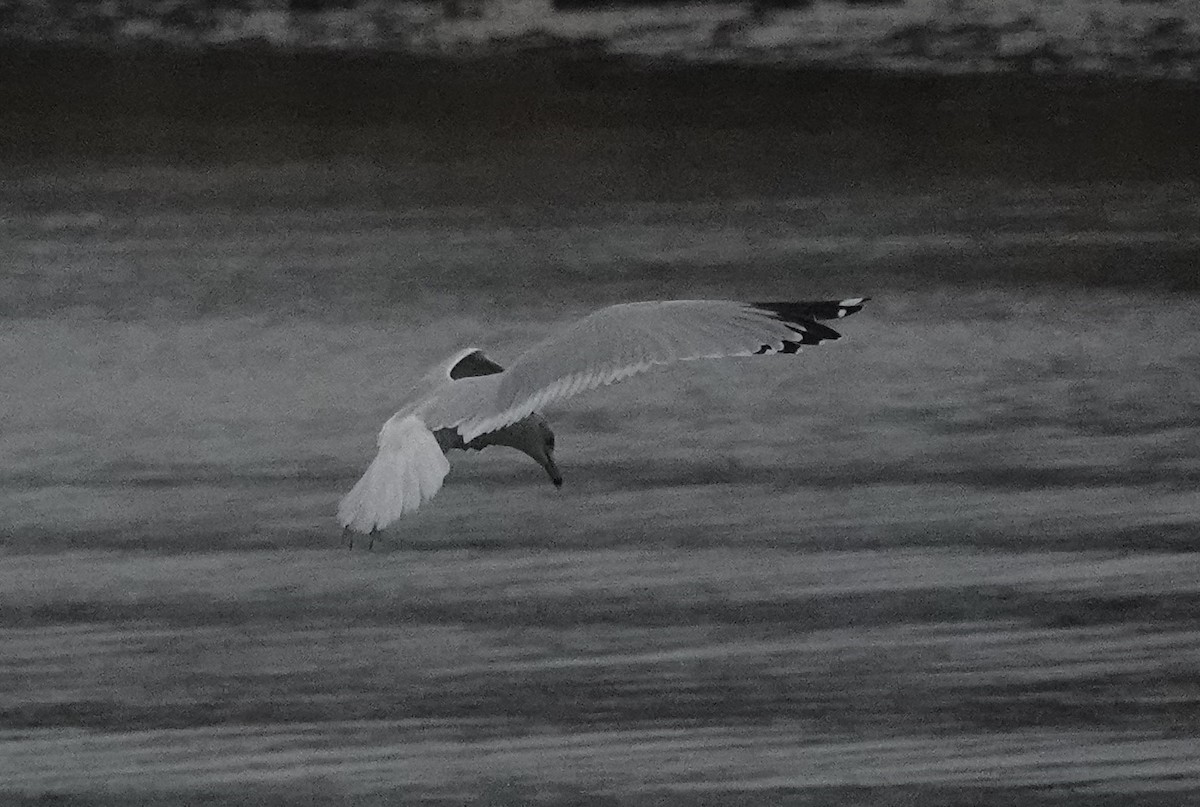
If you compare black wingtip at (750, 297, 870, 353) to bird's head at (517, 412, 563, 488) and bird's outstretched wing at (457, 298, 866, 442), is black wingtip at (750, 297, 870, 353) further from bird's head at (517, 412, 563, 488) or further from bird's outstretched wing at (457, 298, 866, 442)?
bird's head at (517, 412, 563, 488)

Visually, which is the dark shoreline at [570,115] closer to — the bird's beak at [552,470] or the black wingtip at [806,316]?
the bird's beak at [552,470]

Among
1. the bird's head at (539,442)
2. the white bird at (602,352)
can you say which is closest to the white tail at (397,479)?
the white bird at (602,352)

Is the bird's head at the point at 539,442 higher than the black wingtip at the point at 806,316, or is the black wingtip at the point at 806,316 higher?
the black wingtip at the point at 806,316

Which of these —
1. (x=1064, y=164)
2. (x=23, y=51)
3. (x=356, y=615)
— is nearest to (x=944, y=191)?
(x=1064, y=164)

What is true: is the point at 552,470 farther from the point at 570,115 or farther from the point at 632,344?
the point at 570,115

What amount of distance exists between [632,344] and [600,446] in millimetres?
364

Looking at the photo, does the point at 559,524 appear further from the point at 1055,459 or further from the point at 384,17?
the point at 384,17

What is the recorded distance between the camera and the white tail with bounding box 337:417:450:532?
61.2 inches

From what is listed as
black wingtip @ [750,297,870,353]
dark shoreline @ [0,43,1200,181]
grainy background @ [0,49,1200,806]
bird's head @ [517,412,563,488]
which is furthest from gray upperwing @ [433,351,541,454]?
dark shoreline @ [0,43,1200,181]

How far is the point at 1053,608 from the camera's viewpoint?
185 cm

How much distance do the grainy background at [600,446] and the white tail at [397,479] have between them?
23 centimetres

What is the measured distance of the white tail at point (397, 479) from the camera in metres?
1.56

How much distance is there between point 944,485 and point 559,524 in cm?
38

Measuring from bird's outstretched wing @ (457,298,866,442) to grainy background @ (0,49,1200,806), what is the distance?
0.82 ft
